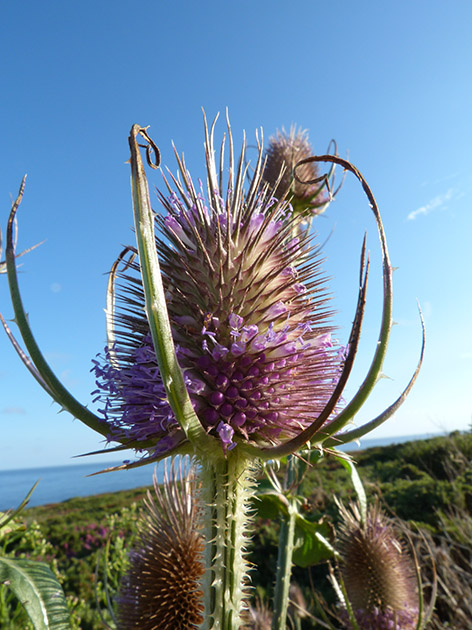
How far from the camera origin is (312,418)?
1.34 metres

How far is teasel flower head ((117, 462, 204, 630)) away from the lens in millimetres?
1894

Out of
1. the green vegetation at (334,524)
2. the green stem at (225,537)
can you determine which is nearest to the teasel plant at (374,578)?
the green vegetation at (334,524)

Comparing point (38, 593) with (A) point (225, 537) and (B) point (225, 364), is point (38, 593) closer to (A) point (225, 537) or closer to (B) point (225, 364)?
(A) point (225, 537)

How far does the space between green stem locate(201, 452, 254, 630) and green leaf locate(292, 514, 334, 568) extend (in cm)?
127

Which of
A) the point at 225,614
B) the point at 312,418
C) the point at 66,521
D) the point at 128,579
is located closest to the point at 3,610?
the point at 128,579

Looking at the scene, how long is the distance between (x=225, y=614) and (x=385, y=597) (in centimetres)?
243

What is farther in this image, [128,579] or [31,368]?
[128,579]

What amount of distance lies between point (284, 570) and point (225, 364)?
66.4 inches

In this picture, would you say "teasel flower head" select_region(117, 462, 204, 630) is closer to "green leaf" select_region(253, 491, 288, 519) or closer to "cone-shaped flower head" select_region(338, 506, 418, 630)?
"green leaf" select_region(253, 491, 288, 519)

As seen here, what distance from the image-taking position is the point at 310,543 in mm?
2533

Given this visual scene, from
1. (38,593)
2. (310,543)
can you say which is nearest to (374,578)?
(310,543)

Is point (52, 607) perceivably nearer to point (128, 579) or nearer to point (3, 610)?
point (128, 579)

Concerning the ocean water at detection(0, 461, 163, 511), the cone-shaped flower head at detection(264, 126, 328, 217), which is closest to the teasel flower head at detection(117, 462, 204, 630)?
the ocean water at detection(0, 461, 163, 511)

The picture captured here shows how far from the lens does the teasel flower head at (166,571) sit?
1894 mm
